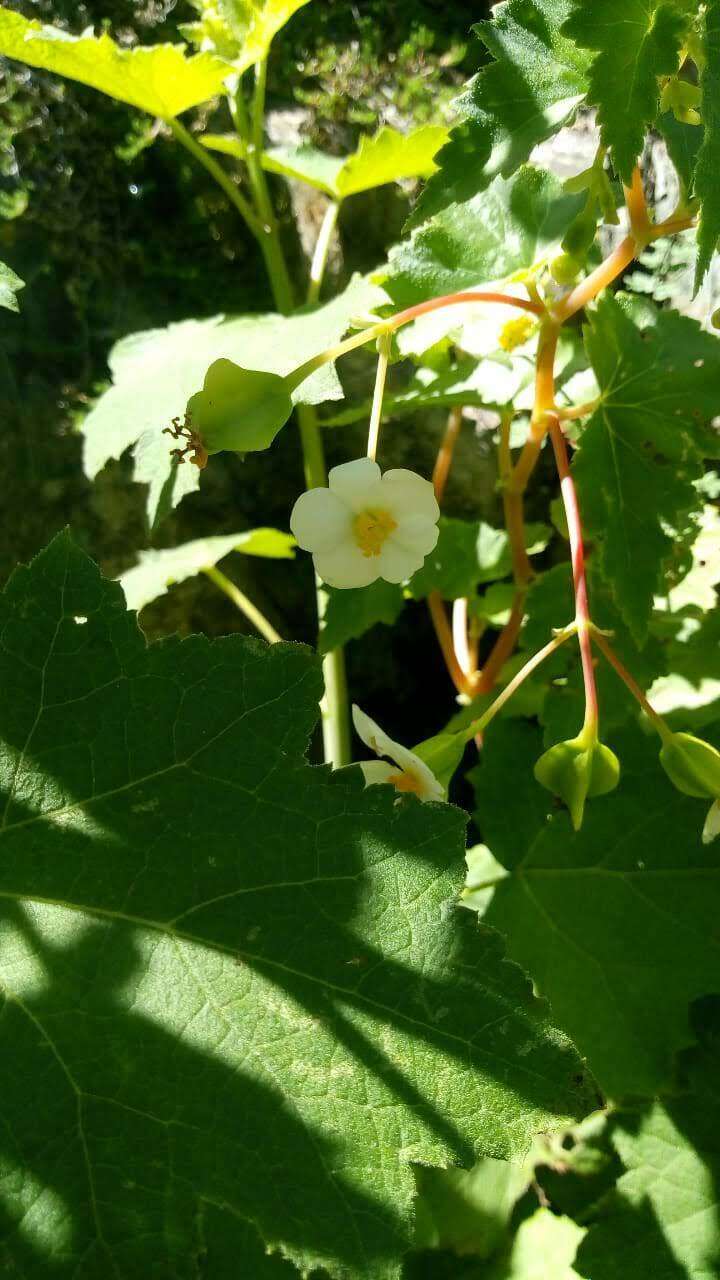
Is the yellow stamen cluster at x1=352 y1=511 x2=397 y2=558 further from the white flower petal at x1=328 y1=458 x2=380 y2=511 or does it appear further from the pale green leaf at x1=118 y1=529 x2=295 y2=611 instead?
the pale green leaf at x1=118 y1=529 x2=295 y2=611

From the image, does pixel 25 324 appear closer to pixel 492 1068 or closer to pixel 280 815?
pixel 280 815

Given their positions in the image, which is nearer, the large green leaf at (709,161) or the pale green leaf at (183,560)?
the large green leaf at (709,161)

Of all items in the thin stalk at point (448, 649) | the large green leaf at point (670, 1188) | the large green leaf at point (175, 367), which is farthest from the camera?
the thin stalk at point (448, 649)

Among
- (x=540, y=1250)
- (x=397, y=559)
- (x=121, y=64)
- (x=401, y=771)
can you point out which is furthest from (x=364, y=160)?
(x=540, y=1250)

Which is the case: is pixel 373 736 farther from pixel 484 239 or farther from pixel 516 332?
pixel 484 239

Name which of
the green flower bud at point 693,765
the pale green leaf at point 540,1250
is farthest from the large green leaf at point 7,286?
the pale green leaf at point 540,1250

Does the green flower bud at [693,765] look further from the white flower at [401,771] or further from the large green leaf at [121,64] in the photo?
the large green leaf at [121,64]

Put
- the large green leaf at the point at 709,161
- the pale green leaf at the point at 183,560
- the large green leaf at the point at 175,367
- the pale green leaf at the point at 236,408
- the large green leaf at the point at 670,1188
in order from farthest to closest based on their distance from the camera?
the pale green leaf at the point at 183,560
the large green leaf at the point at 175,367
the large green leaf at the point at 670,1188
the pale green leaf at the point at 236,408
the large green leaf at the point at 709,161

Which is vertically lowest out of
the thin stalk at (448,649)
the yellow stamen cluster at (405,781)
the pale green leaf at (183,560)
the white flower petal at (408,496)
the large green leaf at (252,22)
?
the thin stalk at (448,649)

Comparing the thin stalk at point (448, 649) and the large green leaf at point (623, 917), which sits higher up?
the thin stalk at point (448, 649)
